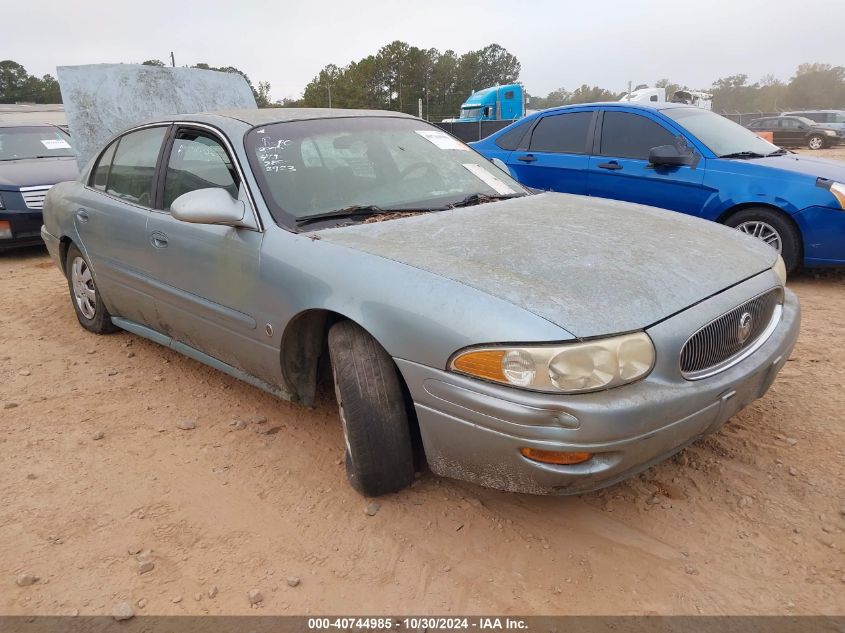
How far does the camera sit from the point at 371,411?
228 centimetres

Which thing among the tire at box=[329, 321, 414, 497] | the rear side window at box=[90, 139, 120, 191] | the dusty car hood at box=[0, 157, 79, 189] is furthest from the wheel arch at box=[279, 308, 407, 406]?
the dusty car hood at box=[0, 157, 79, 189]

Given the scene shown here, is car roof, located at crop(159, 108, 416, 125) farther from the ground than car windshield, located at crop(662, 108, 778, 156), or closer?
farther from the ground

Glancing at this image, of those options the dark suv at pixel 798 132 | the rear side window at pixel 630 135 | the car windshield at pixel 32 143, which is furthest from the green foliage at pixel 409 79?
the rear side window at pixel 630 135

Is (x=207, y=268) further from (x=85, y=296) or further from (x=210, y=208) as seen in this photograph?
(x=85, y=296)

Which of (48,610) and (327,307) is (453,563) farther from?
(48,610)

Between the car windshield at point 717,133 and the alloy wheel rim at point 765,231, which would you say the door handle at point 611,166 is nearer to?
the car windshield at point 717,133

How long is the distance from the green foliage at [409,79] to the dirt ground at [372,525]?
138 ft

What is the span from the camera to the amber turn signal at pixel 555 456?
6.40 feet

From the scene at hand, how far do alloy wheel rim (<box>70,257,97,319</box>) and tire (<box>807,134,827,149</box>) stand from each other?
25.7 metres

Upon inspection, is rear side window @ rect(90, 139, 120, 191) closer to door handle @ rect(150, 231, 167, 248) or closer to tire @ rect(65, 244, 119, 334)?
tire @ rect(65, 244, 119, 334)

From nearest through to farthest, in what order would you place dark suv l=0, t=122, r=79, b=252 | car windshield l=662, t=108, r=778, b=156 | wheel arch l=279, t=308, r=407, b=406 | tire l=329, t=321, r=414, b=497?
tire l=329, t=321, r=414, b=497, wheel arch l=279, t=308, r=407, b=406, car windshield l=662, t=108, r=778, b=156, dark suv l=0, t=122, r=79, b=252

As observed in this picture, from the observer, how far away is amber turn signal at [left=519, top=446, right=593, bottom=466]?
1951 mm

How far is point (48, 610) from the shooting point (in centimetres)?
201

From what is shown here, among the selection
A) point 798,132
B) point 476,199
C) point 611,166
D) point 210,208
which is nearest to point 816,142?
point 798,132
